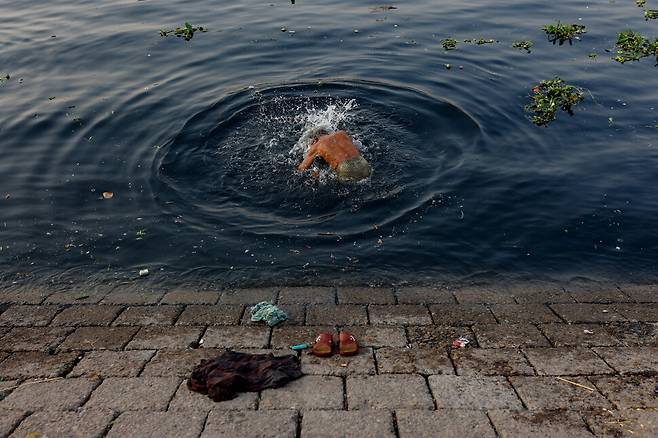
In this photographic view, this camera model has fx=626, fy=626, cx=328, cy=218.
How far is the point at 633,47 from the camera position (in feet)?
45.3

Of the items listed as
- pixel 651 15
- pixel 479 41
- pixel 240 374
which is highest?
pixel 651 15

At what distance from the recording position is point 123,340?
6121 mm

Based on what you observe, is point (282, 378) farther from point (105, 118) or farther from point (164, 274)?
point (105, 118)

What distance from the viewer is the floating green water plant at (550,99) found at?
1123cm

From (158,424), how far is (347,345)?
71.1 inches

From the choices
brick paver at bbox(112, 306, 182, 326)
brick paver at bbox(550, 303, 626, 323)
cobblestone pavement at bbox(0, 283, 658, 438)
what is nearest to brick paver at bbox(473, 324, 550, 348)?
cobblestone pavement at bbox(0, 283, 658, 438)

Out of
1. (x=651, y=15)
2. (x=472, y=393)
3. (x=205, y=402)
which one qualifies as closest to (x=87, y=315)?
(x=205, y=402)

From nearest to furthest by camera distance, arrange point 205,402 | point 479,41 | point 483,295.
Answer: point 205,402
point 483,295
point 479,41

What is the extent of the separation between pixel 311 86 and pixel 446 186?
4408mm

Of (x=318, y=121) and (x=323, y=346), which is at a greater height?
(x=318, y=121)

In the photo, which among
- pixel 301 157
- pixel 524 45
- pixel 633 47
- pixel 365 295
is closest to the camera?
pixel 365 295

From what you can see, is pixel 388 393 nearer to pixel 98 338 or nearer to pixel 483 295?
pixel 483 295

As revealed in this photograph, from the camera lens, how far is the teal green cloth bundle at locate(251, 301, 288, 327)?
632 centimetres

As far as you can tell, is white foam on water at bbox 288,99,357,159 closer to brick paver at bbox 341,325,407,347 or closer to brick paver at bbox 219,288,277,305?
brick paver at bbox 219,288,277,305
